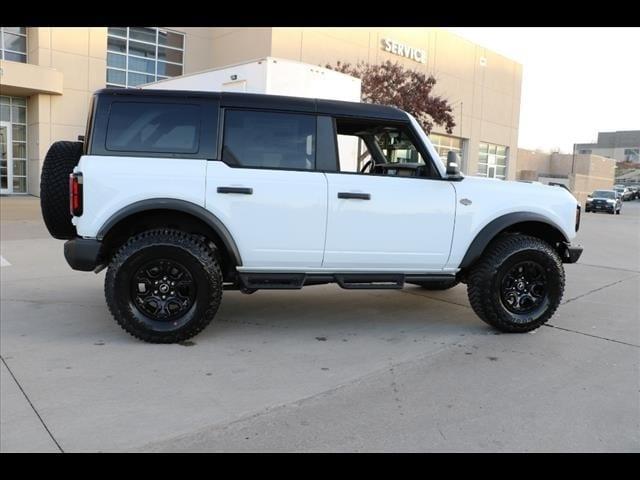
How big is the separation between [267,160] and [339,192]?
67 cm

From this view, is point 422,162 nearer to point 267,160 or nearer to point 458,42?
point 267,160

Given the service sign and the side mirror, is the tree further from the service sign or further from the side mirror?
the side mirror

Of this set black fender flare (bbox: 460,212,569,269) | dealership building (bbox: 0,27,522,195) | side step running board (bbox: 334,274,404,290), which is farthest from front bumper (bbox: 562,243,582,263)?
dealership building (bbox: 0,27,522,195)

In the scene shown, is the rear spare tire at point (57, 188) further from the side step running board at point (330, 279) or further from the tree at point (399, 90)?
the tree at point (399, 90)

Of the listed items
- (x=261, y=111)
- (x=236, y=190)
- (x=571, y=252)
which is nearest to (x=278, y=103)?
(x=261, y=111)

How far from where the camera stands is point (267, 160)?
4.66m

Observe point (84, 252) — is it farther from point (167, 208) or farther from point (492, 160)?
point (492, 160)

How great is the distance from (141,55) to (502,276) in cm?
1997

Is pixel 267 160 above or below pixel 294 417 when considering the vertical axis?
above

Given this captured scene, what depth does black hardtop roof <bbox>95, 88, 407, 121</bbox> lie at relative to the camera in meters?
4.58

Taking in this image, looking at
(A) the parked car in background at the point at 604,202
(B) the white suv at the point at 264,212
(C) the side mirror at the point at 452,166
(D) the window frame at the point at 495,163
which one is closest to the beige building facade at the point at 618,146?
(D) the window frame at the point at 495,163

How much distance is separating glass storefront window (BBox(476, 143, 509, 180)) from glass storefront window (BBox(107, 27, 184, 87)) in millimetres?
19949
